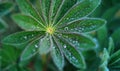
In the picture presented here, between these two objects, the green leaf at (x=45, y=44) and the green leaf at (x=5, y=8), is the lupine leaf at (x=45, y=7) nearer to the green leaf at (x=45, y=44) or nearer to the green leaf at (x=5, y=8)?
the green leaf at (x=45, y=44)

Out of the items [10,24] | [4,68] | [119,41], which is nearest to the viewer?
[119,41]

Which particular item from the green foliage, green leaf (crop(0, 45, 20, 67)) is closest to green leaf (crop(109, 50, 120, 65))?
the green foliage

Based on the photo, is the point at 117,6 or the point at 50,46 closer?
the point at 50,46

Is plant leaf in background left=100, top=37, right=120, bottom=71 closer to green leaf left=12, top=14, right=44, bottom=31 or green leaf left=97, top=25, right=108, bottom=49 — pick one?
green leaf left=97, top=25, right=108, bottom=49

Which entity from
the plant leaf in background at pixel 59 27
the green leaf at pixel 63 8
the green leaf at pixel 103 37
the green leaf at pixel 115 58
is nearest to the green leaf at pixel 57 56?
the plant leaf in background at pixel 59 27

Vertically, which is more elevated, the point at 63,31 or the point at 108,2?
the point at 108,2

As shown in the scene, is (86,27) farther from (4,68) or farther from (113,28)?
(4,68)

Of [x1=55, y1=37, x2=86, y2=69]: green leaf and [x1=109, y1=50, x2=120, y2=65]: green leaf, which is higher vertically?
[x1=55, y1=37, x2=86, y2=69]: green leaf

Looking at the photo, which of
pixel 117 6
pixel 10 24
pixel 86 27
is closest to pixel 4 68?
pixel 10 24
